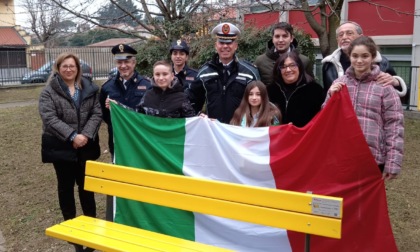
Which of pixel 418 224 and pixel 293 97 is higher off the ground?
pixel 293 97

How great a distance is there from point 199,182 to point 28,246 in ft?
8.09

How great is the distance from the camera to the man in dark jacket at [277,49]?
4.73 metres

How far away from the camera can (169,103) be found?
465 centimetres

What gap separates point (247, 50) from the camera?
9.48 metres

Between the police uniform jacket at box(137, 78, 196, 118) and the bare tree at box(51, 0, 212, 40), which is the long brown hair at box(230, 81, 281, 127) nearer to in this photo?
the police uniform jacket at box(137, 78, 196, 118)

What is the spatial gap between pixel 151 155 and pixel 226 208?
1.28 metres

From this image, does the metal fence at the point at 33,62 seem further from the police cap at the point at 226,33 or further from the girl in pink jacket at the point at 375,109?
the girl in pink jacket at the point at 375,109

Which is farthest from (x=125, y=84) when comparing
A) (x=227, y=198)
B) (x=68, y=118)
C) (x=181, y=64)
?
(x=227, y=198)

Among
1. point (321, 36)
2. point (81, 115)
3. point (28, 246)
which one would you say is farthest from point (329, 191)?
point (321, 36)

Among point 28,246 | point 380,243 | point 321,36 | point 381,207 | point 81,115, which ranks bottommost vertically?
point 28,246

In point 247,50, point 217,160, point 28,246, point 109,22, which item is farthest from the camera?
point 109,22

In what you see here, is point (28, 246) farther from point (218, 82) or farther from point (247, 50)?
point (247, 50)

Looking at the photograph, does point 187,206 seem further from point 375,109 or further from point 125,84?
point 125,84

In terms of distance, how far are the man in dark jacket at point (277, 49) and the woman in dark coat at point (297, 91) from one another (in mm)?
436
